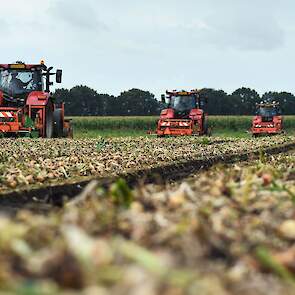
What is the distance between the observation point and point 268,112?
45.9m

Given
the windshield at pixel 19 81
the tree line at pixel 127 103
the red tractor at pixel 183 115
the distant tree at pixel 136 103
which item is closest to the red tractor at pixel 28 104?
the windshield at pixel 19 81

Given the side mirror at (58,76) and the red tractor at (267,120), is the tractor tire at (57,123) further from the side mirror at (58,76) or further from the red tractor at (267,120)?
the red tractor at (267,120)

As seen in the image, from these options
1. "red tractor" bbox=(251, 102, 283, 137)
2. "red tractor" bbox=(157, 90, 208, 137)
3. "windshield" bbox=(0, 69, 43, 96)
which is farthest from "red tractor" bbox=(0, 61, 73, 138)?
"red tractor" bbox=(251, 102, 283, 137)

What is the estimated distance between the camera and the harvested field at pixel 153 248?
2.20 meters

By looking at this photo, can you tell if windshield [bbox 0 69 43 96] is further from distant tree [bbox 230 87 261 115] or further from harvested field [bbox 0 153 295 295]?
distant tree [bbox 230 87 261 115]

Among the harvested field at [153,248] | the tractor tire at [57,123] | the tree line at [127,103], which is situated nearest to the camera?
the harvested field at [153,248]

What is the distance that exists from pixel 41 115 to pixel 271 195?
72.3ft

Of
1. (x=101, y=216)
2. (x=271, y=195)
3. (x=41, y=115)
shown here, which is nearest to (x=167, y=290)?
(x=101, y=216)

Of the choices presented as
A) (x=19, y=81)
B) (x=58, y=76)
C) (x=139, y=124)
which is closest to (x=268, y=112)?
(x=19, y=81)

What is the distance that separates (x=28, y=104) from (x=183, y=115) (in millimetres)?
12962

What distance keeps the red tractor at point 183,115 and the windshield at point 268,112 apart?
29.0ft

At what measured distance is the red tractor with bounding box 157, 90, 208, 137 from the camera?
34875 mm

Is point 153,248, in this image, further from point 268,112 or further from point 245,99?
point 245,99

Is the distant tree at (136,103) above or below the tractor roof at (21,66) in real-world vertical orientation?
below
